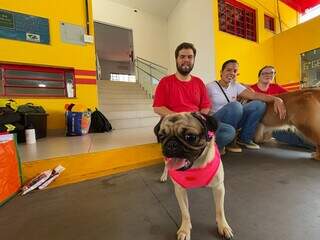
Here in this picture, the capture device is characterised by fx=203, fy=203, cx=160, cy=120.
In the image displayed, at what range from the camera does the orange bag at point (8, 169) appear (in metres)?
1.28

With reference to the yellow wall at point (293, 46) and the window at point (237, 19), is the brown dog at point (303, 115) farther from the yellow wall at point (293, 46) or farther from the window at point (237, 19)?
the yellow wall at point (293, 46)

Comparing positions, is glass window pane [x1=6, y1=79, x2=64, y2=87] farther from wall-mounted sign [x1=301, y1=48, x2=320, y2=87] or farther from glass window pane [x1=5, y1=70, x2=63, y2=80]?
wall-mounted sign [x1=301, y1=48, x2=320, y2=87]

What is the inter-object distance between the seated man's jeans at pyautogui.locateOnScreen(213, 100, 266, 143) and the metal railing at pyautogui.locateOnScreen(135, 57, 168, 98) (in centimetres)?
413

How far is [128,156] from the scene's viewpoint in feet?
6.58

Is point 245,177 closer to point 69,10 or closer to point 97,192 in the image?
point 97,192

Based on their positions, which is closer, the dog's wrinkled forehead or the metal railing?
the dog's wrinkled forehead

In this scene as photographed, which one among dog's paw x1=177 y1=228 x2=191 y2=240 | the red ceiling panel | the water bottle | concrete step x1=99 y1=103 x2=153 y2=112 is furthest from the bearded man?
the red ceiling panel

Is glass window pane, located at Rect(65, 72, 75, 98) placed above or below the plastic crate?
above

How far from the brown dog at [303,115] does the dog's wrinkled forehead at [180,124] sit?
157cm

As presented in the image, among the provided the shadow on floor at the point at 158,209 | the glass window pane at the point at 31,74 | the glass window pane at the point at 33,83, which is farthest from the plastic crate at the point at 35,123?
the shadow on floor at the point at 158,209

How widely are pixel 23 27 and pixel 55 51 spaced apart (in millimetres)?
532

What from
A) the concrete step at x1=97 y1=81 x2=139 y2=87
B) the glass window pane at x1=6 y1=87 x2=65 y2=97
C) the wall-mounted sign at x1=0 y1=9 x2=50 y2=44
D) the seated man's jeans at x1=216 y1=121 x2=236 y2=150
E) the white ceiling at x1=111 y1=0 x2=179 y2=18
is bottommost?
the seated man's jeans at x1=216 y1=121 x2=236 y2=150

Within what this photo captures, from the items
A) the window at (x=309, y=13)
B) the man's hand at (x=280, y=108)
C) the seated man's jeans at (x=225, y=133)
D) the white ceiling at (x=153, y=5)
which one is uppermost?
the white ceiling at (x=153, y=5)

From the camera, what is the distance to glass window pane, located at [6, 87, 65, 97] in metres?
3.23
